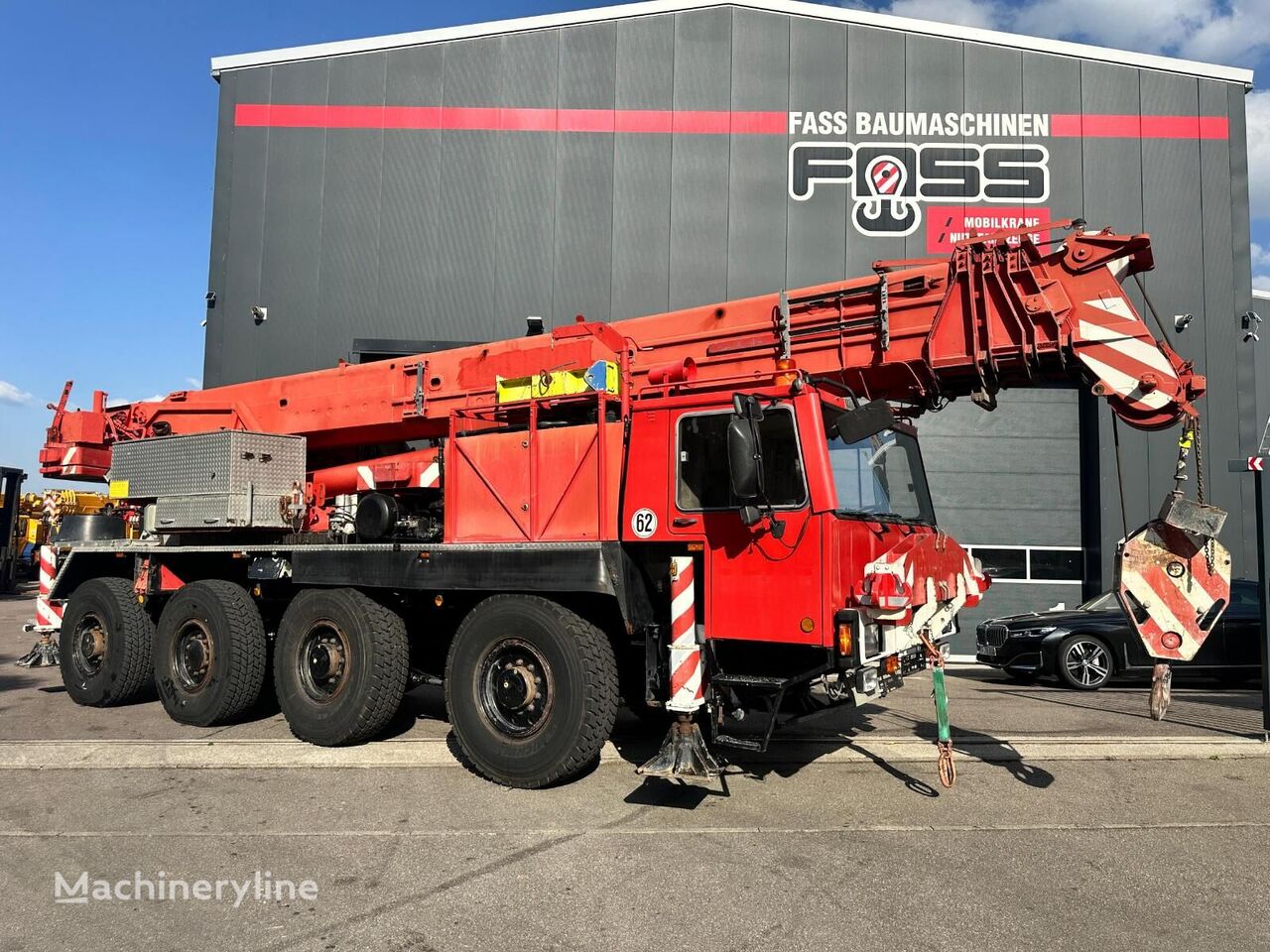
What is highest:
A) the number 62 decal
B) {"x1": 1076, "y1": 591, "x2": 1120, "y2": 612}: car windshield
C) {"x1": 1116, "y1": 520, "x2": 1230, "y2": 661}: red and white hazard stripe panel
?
the number 62 decal

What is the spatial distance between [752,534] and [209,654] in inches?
204

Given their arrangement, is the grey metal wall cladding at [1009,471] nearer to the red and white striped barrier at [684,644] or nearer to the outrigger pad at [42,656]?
the red and white striped barrier at [684,644]

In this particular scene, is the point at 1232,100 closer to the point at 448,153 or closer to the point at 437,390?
the point at 448,153

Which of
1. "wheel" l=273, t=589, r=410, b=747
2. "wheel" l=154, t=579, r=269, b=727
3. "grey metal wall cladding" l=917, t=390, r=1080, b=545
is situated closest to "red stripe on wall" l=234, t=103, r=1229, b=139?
"grey metal wall cladding" l=917, t=390, r=1080, b=545

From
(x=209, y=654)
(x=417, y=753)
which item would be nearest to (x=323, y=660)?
(x=417, y=753)

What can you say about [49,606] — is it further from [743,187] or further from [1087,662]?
[1087,662]

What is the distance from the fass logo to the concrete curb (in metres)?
9.65

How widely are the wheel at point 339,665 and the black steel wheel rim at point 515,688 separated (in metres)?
1.11

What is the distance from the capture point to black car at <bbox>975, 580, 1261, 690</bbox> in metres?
10.2

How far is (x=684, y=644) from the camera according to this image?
5207mm

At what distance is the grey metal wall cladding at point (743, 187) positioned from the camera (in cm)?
1413

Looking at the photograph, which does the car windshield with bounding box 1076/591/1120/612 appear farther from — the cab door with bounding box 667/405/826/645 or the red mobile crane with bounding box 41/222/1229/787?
the cab door with bounding box 667/405/826/645

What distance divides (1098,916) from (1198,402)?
12.8m

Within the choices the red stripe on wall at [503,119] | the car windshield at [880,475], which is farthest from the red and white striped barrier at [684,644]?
the red stripe on wall at [503,119]
